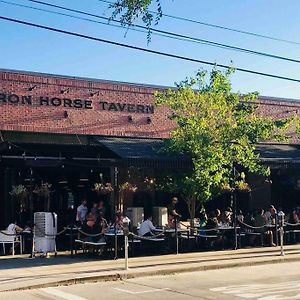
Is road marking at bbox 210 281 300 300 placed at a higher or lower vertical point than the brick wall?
lower

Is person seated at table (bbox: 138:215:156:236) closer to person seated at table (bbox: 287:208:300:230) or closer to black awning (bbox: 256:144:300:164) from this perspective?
black awning (bbox: 256:144:300:164)

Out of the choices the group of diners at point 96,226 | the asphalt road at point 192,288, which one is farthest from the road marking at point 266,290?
the group of diners at point 96,226

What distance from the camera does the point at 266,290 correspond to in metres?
11.2

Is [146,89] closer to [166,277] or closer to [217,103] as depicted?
[217,103]

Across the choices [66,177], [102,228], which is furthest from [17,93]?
[102,228]

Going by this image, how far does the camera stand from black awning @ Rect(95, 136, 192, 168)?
1812cm

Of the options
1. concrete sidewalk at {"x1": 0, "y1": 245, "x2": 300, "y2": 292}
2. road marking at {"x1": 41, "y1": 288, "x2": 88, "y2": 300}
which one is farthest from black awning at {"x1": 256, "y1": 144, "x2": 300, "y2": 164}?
road marking at {"x1": 41, "y1": 288, "x2": 88, "y2": 300}

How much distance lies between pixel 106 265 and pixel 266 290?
16.1 ft

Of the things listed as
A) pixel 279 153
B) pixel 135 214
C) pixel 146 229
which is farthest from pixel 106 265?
pixel 279 153

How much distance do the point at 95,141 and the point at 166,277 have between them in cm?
873

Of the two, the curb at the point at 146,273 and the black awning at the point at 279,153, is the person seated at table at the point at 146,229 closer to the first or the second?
the curb at the point at 146,273

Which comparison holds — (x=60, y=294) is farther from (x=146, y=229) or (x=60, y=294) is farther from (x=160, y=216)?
(x=160, y=216)

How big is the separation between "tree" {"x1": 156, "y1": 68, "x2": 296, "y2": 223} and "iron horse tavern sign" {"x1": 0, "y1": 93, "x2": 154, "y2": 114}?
3667 mm

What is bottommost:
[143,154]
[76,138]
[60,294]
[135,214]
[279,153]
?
[60,294]
